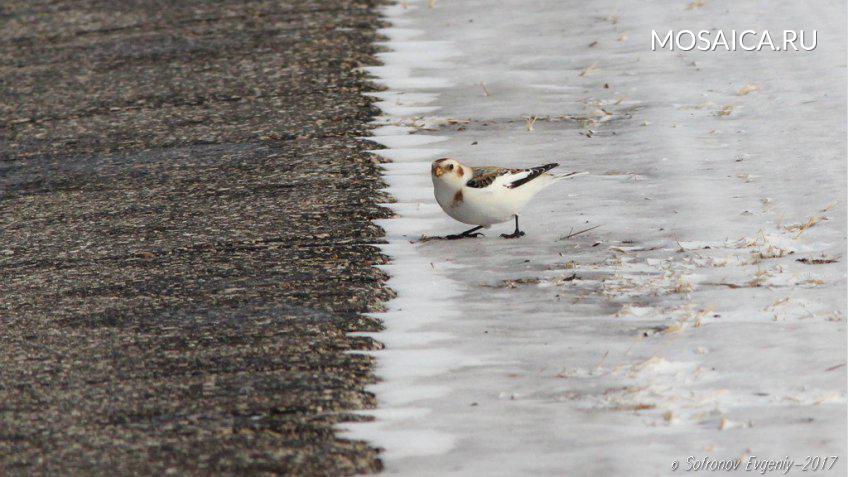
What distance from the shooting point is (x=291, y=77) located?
314 inches

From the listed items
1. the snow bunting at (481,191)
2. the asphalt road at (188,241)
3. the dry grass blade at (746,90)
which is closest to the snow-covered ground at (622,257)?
the dry grass blade at (746,90)

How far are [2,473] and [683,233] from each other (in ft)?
10.3

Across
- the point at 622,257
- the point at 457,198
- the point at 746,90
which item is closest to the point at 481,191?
the point at 457,198

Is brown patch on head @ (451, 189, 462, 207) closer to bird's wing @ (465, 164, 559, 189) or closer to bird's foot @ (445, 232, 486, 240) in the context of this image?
bird's wing @ (465, 164, 559, 189)

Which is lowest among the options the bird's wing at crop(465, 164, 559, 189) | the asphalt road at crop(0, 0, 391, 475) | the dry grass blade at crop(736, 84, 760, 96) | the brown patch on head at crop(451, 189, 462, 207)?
the asphalt road at crop(0, 0, 391, 475)

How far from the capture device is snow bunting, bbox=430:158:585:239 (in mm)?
5285

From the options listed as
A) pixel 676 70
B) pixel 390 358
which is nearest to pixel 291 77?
pixel 676 70

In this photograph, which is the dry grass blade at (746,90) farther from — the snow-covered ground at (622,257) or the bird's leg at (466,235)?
the bird's leg at (466,235)

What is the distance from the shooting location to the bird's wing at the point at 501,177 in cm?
531

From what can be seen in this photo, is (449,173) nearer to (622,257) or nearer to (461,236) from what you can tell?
(461,236)

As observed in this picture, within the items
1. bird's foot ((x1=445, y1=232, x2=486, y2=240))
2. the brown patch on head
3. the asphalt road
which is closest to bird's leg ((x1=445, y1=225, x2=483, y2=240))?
bird's foot ((x1=445, y1=232, x2=486, y2=240))

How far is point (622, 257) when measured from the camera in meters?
5.06

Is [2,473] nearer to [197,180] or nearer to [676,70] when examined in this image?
→ [197,180]

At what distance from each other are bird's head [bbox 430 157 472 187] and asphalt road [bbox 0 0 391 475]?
1.60 ft
